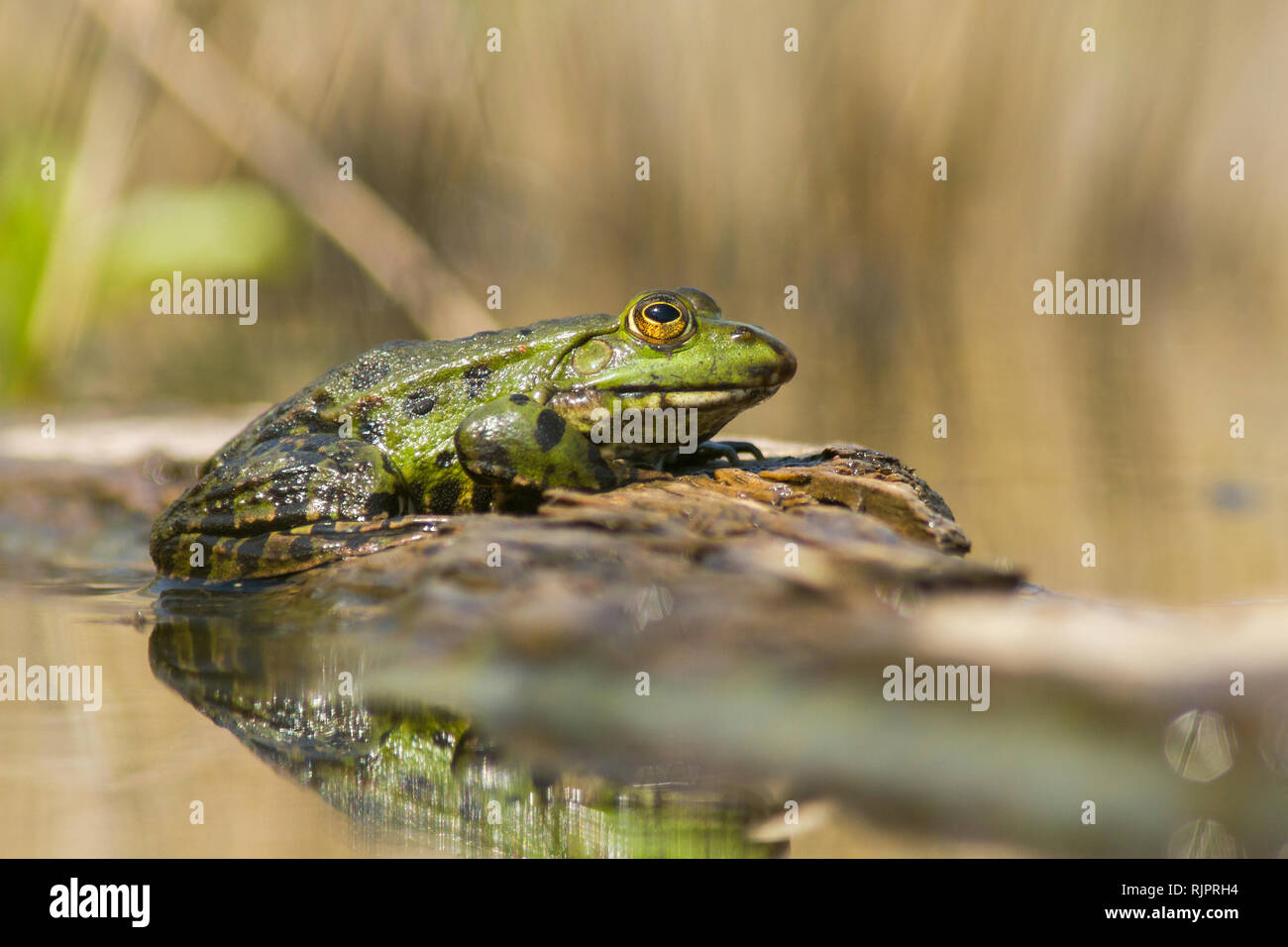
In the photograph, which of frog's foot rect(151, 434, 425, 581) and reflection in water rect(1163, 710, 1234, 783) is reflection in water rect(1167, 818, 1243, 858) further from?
frog's foot rect(151, 434, 425, 581)

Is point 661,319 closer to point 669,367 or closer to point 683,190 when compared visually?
point 669,367

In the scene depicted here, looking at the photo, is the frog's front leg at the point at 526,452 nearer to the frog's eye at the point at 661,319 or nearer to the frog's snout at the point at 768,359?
the frog's eye at the point at 661,319

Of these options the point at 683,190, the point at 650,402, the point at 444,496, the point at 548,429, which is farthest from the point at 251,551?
the point at 683,190

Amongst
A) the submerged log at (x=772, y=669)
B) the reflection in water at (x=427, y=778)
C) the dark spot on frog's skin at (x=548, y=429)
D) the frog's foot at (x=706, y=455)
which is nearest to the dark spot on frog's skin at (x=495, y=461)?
the dark spot on frog's skin at (x=548, y=429)

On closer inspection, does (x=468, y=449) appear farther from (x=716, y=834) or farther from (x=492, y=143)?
(x=492, y=143)

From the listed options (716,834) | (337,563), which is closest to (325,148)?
(337,563)

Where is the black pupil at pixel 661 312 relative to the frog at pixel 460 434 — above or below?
above
